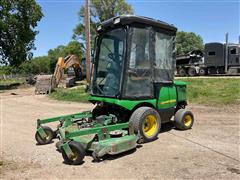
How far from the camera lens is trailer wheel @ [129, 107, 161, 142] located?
6.02 meters

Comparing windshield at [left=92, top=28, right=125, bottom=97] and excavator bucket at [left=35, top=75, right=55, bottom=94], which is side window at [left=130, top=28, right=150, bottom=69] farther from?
excavator bucket at [left=35, top=75, right=55, bottom=94]

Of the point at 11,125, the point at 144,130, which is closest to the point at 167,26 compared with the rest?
the point at 144,130

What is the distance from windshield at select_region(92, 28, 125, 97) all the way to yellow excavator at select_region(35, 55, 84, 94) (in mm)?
12589

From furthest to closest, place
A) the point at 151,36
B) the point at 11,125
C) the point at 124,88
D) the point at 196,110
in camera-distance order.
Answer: the point at 196,110, the point at 11,125, the point at 151,36, the point at 124,88

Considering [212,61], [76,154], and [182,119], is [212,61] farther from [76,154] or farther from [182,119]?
[76,154]

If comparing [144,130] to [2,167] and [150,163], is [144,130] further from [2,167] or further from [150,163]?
[2,167]

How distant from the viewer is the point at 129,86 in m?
6.27

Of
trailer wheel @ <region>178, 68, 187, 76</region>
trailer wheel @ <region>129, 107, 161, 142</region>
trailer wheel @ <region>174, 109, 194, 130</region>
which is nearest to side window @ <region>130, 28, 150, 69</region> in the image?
trailer wheel @ <region>129, 107, 161, 142</region>

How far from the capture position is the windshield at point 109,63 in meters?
6.46

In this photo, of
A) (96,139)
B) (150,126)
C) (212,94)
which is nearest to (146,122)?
(150,126)

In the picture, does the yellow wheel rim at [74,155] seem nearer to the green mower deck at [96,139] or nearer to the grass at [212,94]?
the green mower deck at [96,139]

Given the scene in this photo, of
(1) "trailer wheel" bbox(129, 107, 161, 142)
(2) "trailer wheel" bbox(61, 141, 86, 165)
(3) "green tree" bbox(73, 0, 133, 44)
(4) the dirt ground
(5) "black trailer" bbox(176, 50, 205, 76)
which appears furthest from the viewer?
(3) "green tree" bbox(73, 0, 133, 44)

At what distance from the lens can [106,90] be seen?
22.1ft

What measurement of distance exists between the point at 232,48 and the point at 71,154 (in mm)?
22134
